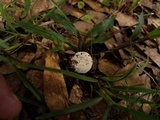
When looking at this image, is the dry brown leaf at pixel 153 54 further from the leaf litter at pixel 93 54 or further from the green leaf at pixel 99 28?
the green leaf at pixel 99 28

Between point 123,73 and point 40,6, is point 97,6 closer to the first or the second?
point 40,6

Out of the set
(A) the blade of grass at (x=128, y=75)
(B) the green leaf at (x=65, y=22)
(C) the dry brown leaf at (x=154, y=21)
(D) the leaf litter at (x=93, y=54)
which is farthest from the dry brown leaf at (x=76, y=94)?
(C) the dry brown leaf at (x=154, y=21)

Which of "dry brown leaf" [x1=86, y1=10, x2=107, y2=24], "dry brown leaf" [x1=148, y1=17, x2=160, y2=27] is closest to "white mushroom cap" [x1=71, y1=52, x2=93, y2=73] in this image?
"dry brown leaf" [x1=86, y1=10, x2=107, y2=24]

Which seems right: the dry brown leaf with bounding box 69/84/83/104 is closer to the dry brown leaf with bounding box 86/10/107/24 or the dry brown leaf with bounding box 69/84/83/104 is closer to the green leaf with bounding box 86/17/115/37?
the green leaf with bounding box 86/17/115/37

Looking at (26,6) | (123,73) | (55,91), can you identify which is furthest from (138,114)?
(26,6)

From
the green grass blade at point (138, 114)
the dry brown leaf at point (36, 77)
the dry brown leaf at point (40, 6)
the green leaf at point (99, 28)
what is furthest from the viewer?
the dry brown leaf at point (40, 6)

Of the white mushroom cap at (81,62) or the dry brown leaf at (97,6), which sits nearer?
the white mushroom cap at (81,62)

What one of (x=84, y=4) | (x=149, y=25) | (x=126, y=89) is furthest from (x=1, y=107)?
Answer: (x=149, y=25)
